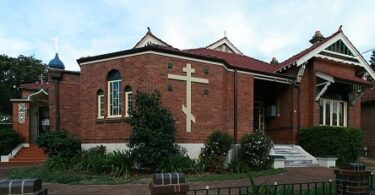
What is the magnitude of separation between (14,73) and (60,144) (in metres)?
48.3

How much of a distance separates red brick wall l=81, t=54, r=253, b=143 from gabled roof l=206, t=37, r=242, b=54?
7974 millimetres

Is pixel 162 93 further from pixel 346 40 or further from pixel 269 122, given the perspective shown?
pixel 346 40

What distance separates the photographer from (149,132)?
13945 millimetres

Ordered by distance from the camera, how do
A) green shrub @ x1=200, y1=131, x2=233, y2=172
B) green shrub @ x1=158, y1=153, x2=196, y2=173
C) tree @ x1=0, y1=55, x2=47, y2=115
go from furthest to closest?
tree @ x1=0, y1=55, x2=47, y2=115 < green shrub @ x1=200, y1=131, x2=233, y2=172 < green shrub @ x1=158, y1=153, x2=196, y2=173

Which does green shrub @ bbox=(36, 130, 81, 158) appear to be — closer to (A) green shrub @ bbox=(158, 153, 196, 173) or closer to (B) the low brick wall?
(A) green shrub @ bbox=(158, 153, 196, 173)

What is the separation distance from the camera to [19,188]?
3.86 meters

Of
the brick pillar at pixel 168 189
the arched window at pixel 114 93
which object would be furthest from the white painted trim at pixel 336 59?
the brick pillar at pixel 168 189

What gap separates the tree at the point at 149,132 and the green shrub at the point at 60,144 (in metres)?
2.95

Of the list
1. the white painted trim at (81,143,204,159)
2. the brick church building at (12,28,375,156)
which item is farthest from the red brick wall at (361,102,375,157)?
the white painted trim at (81,143,204,159)

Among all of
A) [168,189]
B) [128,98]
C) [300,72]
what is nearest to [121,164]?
[128,98]

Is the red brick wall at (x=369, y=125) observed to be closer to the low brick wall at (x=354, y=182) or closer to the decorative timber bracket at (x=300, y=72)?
the decorative timber bracket at (x=300, y=72)

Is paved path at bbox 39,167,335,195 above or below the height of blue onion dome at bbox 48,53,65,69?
below

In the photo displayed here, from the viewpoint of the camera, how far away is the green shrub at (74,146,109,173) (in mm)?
13891

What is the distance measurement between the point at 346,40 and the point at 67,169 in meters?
15.4
